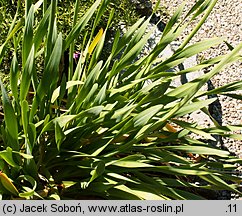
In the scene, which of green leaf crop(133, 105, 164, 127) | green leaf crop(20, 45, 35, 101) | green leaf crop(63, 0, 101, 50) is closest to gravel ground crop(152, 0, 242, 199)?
green leaf crop(133, 105, 164, 127)

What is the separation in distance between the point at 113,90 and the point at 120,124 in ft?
0.56

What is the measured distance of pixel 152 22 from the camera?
323 centimetres

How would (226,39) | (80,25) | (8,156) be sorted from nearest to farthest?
(8,156) < (80,25) < (226,39)

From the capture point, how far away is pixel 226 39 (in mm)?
3227

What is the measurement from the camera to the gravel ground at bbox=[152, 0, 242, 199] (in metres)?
2.82

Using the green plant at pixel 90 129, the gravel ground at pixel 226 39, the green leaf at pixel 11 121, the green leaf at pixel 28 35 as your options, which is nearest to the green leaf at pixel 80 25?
the green plant at pixel 90 129

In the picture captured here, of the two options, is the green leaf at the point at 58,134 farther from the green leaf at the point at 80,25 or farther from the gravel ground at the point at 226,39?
the gravel ground at the point at 226,39

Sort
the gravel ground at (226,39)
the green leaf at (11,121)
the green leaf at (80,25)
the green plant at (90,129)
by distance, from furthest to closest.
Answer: the gravel ground at (226,39), the green leaf at (80,25), the green plant at (90,129), the green leaf at (11,121)

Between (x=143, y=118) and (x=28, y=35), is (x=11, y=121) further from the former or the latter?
(x=143, y=118)

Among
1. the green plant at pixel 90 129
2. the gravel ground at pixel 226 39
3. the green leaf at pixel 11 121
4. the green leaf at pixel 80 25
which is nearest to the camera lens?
the green leaf at pixel 11 121

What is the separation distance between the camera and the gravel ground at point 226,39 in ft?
9.25

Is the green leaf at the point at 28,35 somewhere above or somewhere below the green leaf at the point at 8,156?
above

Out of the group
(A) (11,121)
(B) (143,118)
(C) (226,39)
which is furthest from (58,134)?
(C) (226,39)
